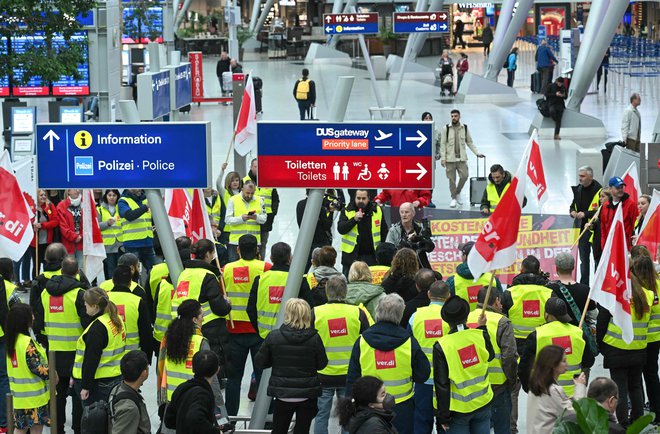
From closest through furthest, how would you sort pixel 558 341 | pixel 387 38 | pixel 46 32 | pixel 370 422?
pixel 370 422, pixel 558 341, pixel 46 32, pixel 387 38

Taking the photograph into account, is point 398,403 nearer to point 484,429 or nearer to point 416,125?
point 484,429

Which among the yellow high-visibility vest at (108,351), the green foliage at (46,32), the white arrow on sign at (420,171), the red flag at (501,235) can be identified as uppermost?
the green foliage at (46,32)

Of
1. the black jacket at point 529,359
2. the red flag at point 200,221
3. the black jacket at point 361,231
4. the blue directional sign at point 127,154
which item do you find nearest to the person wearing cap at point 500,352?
the black jacket at point 529,359

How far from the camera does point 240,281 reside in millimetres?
10758

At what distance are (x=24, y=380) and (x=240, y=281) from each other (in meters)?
2.24

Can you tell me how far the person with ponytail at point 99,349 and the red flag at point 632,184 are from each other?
7423 mm

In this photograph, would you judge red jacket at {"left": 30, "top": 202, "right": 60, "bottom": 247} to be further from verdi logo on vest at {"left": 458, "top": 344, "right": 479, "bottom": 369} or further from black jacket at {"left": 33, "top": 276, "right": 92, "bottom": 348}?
verdi logo on vest at {"left": 458, "top": 344, "right": 479, "bottom": 369}

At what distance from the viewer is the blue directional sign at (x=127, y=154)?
9422 mm

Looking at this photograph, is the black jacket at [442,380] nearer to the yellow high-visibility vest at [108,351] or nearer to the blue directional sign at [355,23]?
the yellow high-visibility vest at [108,351]

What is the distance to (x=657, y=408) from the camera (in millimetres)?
10383

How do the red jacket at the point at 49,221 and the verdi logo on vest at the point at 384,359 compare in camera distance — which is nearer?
the verdi logo on vest at the point at 384,359

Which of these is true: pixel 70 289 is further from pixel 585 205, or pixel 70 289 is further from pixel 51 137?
pixel 585 205

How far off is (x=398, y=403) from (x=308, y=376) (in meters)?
0.70

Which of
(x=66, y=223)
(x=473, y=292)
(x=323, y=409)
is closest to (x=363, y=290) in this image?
(x=473, y=292)
